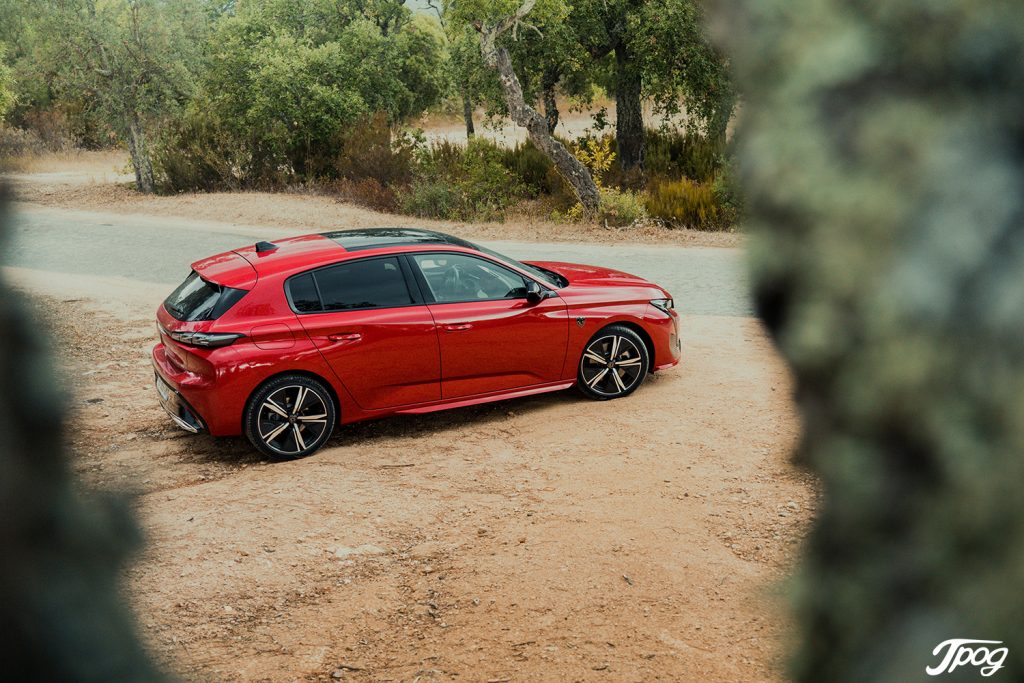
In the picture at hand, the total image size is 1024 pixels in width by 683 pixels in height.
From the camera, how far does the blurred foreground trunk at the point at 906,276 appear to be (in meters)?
1.01

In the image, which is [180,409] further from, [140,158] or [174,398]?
[140,158]

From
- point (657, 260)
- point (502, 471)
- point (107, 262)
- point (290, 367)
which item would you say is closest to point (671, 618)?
point (502, 471)

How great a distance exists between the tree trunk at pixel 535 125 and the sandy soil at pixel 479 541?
1291cm

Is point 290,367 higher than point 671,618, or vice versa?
point 290,367

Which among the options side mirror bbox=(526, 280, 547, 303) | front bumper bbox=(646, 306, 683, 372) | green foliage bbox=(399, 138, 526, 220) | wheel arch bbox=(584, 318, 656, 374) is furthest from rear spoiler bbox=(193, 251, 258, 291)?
green foliage bbox=(399, 138, 526, 220)

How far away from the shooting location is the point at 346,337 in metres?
7.67

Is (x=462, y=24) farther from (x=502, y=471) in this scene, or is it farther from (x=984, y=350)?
(x=984, y=350)

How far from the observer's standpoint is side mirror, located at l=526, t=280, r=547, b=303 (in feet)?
27.6

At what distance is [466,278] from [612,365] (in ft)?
5.25

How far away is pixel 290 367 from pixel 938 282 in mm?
6814

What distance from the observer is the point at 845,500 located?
1149 mm

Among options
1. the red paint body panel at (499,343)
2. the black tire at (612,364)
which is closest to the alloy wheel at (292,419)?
the red paint body panel at (499,343)

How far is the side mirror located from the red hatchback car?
0.04 feet

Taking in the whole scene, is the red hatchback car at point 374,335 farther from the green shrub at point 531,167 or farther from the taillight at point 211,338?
the green shrub at point 531,167
